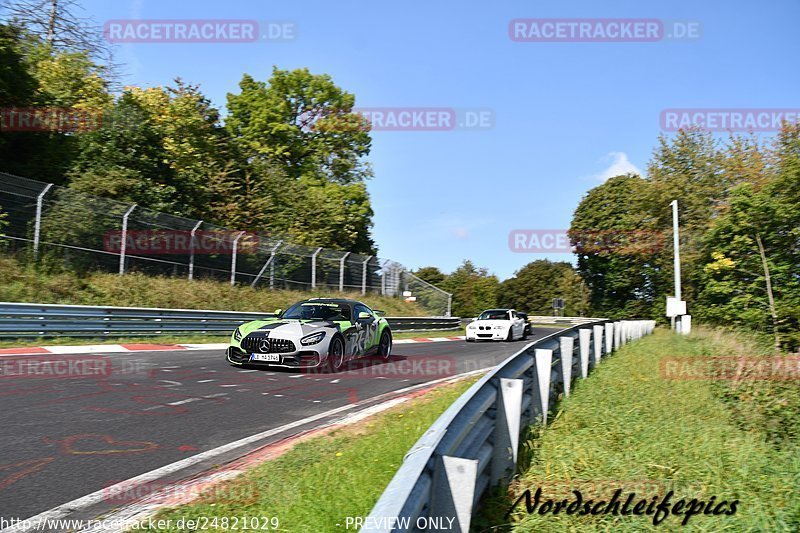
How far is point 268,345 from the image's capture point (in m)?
10.9

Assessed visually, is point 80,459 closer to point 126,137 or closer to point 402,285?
point 126,137

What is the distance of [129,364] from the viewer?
36.8ft

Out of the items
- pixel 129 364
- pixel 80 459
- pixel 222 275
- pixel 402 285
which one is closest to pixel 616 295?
pixel 402 285

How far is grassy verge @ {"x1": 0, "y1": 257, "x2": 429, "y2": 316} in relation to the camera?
17.0 m

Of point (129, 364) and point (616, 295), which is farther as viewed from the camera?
point (616, 295)

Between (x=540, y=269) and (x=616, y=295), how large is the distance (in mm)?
44759

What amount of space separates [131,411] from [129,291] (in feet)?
46.4

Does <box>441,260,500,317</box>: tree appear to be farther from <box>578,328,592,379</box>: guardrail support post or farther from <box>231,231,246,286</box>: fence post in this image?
<box>578,328,592,379</box>: guardrail support post

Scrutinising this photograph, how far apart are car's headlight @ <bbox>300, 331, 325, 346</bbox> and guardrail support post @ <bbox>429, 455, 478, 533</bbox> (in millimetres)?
8218

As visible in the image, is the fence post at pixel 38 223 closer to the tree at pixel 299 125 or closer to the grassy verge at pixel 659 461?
the grassy verge at pixel 659 461

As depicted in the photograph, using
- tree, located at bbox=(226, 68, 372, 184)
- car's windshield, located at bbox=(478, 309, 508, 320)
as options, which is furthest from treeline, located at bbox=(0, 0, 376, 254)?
car's windshield, located at bbox=(478, 309, 508, 320)

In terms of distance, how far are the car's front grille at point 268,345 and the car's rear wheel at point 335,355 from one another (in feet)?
2.69

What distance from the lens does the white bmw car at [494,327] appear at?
80.7ft

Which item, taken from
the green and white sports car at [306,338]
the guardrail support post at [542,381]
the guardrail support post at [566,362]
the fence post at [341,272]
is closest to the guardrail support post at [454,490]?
the guardrail support post at [542,381]
